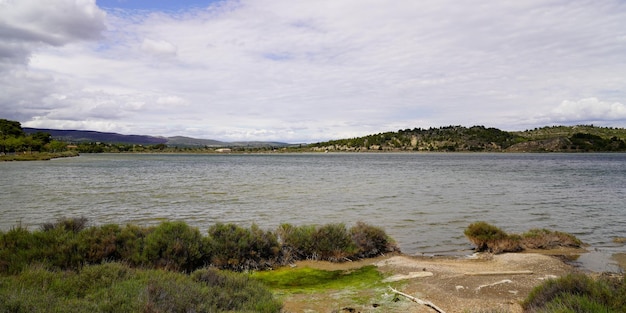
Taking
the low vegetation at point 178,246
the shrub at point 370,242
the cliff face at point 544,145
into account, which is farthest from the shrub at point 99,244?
the cliff face at point 544,145

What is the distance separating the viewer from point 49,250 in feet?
29.5

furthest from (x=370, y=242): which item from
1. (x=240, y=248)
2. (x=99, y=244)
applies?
(x=99, y=244)

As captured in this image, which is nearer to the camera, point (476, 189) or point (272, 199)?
point (272, 199)

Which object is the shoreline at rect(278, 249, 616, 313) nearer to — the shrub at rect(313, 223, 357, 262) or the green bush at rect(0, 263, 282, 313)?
the shrub at rect(313, 223, 357, 262)

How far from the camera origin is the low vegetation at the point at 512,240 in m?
14.6

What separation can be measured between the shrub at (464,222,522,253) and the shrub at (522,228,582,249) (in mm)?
388

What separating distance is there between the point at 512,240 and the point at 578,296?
9254 mm

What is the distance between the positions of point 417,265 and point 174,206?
56.0 feet

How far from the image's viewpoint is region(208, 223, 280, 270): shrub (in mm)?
11492

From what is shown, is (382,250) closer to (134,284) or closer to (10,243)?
(134,284)

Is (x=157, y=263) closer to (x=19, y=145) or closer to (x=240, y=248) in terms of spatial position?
(x=240, y=248)

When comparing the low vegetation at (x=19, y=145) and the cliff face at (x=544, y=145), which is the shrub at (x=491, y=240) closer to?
the low vegetation at (x=19, y=145)

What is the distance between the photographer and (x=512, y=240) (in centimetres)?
1478

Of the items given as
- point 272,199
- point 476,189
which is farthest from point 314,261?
point 476,189
